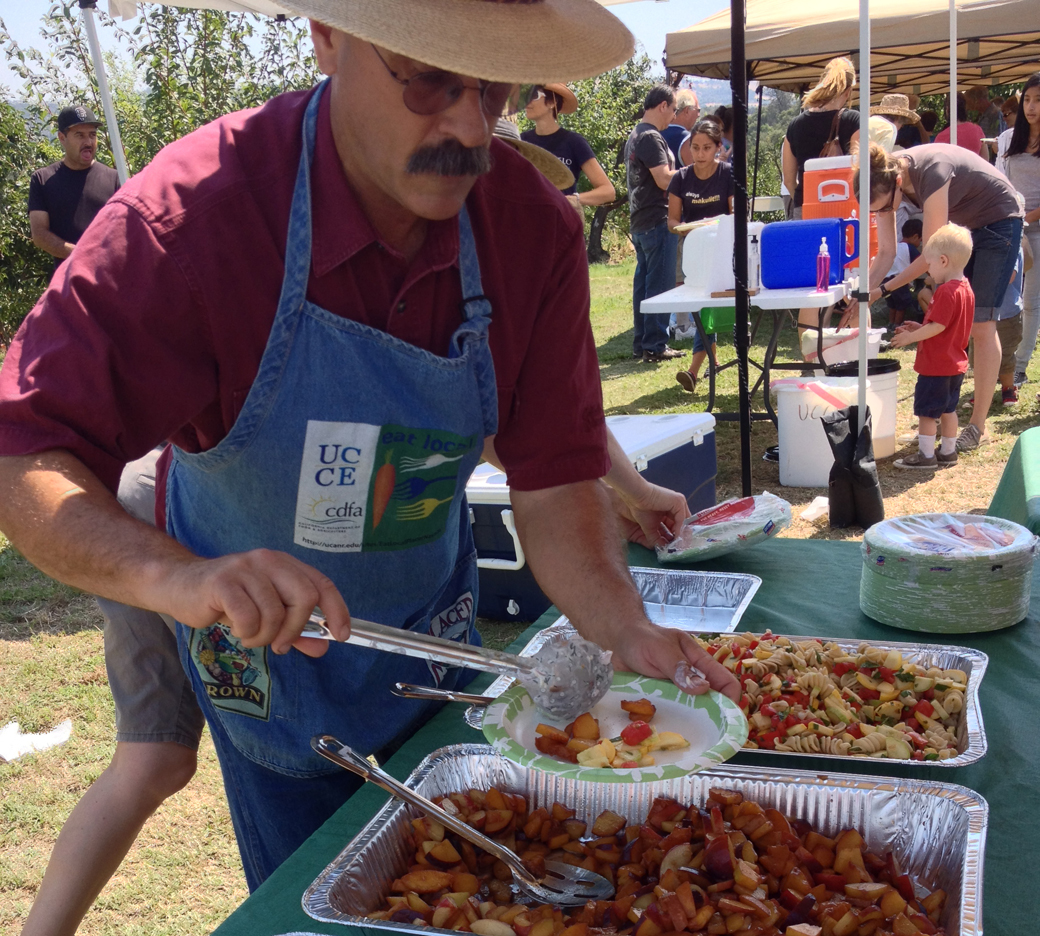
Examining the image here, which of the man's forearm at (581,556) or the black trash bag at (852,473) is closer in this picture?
the man's forearm at (581,556)

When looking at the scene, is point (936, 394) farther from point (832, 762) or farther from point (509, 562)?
point (832, 762)

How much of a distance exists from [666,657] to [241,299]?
0.66 meters

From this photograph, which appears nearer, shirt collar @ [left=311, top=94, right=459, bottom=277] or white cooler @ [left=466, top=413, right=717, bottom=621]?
shirt collar @ [left=311, top=94, right=459, bottom=277]

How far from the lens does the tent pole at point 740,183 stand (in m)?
3.25

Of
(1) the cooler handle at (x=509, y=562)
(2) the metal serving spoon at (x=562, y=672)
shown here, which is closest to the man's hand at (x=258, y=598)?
(2) the metal serving spoon at (x=562, y=672)

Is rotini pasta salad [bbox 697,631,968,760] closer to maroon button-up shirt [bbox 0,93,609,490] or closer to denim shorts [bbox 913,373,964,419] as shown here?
maroon button-up shirt [bbox 0,93,609,490]

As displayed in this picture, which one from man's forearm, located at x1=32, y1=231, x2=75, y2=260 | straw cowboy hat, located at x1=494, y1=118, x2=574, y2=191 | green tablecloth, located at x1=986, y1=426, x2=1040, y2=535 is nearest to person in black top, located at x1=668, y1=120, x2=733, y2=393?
man's forearm, located at x1=32, y1=231, x2=75, y2=260

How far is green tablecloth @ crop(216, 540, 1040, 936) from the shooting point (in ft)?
3.36

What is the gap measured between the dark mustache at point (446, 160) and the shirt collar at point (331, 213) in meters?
0.10

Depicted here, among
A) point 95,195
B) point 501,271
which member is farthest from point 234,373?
point 95,195

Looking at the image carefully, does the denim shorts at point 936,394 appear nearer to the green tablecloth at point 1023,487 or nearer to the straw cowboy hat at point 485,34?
the green tablecloth at point 1023,487

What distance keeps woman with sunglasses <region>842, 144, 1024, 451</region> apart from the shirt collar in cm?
403

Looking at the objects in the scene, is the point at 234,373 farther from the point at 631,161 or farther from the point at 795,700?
the point at 631,161

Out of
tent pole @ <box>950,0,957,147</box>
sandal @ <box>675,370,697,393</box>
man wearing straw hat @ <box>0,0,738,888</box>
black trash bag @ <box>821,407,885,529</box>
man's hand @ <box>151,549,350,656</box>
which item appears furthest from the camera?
sandal @ <box>675,370,697,393</box>
